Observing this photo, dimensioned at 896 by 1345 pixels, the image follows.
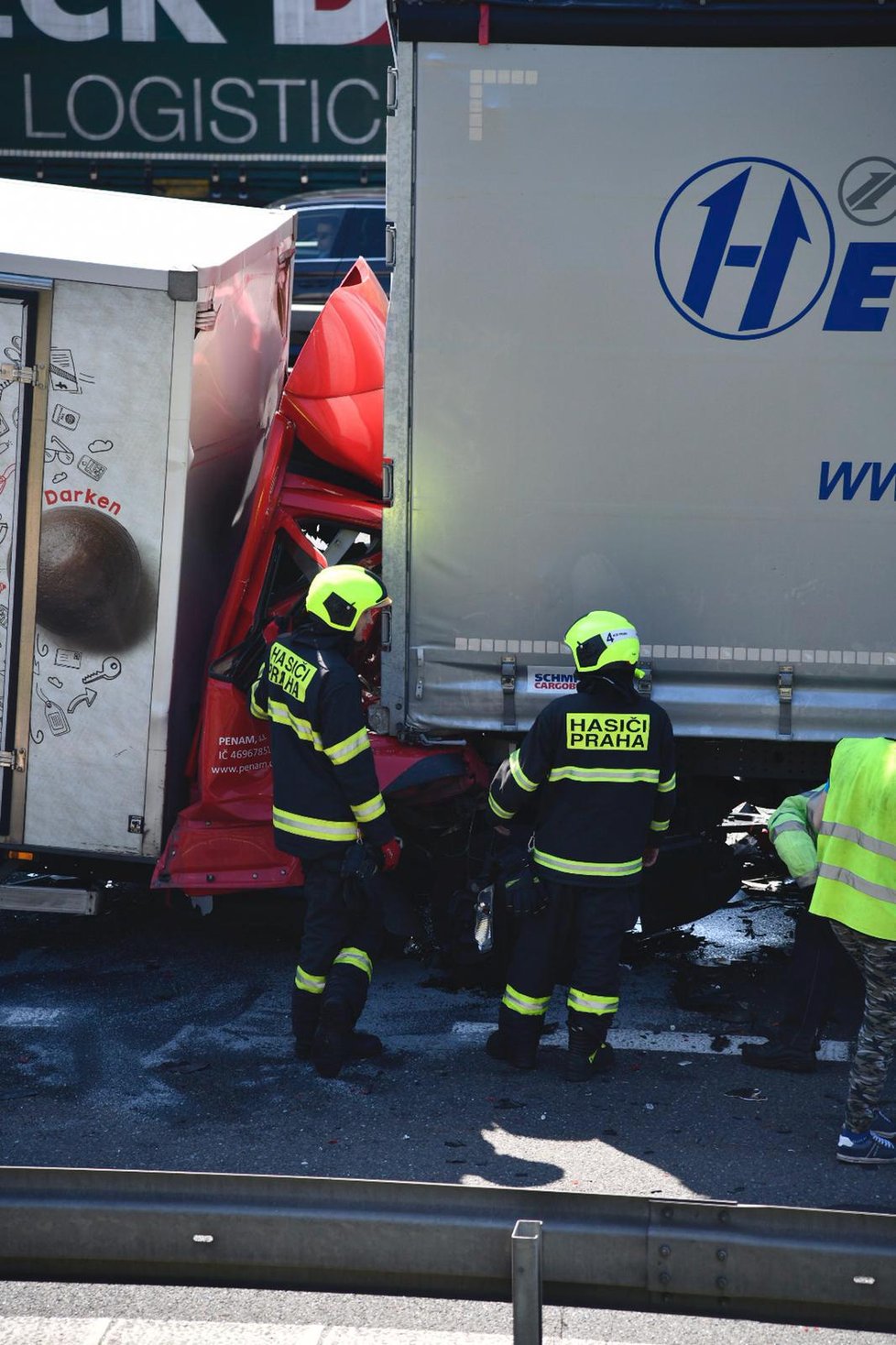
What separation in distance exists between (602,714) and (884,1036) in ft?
4.70

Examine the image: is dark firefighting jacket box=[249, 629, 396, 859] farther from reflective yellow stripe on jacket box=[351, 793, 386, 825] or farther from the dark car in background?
the dark car in background

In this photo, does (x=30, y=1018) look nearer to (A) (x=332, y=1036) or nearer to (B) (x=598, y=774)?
(A) (x=332, y=1036)

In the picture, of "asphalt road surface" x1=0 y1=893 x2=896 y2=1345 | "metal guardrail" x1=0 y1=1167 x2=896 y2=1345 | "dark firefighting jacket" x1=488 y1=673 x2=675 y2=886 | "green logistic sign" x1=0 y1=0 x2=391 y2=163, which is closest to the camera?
"metal guardrail" x1=0 y1=1167 x2=896 y2=1345

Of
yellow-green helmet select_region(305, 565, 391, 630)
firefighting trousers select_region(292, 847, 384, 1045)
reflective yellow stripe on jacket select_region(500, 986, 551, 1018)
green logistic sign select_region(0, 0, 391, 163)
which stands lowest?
reflective yellow stripe on jacket select_region(500, 986, 551, 1018)

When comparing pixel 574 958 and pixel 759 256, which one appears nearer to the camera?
pixel 759 256

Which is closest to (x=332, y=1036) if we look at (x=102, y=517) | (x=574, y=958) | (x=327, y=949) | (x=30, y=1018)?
(x=327, y=949)

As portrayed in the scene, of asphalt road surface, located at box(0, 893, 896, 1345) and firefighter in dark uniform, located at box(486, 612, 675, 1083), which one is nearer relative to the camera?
asphalt road surface, located at box(0, 893, 896, 1345)

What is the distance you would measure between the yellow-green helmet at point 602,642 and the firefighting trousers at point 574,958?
0.84 metres

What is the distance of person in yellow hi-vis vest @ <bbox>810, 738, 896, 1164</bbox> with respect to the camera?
454cm

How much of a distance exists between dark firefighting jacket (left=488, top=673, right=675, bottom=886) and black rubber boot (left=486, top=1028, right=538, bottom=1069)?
642mm

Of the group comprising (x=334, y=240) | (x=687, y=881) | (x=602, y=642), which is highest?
(x=334, y=240)

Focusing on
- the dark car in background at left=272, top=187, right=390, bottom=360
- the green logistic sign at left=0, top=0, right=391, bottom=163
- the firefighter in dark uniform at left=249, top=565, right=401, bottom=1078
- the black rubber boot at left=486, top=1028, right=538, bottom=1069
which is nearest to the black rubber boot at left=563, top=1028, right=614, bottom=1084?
the black rubber boot at left=486, top=1028, right=538, bottom=1069

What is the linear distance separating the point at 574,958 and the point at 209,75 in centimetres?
1175

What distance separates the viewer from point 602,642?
5168 mm
